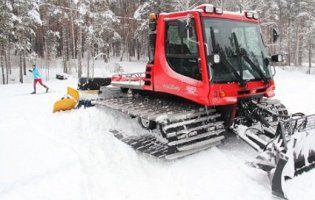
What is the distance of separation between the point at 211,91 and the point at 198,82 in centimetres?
36

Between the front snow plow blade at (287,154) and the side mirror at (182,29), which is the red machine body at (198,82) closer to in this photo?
the side mirror at (182,29)

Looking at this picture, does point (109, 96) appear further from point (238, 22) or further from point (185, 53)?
point (238, 22)

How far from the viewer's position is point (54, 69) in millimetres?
38438

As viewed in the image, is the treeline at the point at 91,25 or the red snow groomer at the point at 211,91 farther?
the treeline at the point at 91,25

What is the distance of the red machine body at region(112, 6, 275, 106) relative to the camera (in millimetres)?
6430

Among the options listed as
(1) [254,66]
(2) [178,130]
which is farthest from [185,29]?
(2) [178,130]

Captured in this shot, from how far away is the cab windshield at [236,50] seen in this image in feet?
21.6

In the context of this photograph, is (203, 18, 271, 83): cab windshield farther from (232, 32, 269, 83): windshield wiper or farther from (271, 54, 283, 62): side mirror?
(271, 54, 283, 62): side mirror

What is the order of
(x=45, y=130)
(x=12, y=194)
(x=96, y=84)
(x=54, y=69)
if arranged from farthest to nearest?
(x=54, y=69) < (x=96, y=84) < (x=45, y=130) < (x=12, y=194)

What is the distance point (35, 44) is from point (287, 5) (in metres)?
33.3

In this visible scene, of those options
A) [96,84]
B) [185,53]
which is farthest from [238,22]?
[96,84]

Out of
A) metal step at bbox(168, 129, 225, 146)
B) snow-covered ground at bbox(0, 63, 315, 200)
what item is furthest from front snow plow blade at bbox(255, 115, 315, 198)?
metal step at bbox(168, 129, 225, 146)

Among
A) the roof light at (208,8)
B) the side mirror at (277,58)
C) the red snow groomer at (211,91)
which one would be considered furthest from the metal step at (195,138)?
the roof light at (208,8)

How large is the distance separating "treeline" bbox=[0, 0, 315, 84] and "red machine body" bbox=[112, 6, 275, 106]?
1761 centimetres
